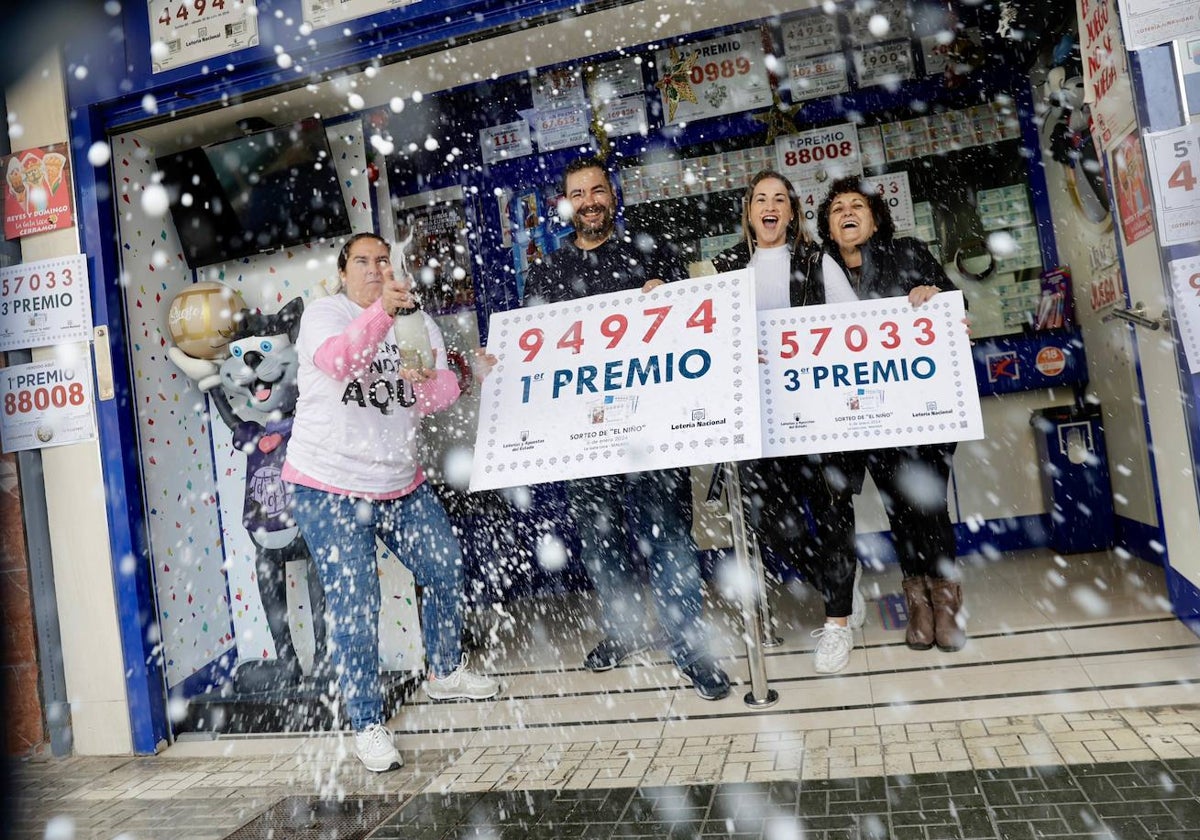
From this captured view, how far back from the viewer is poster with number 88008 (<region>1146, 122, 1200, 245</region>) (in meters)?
2.50

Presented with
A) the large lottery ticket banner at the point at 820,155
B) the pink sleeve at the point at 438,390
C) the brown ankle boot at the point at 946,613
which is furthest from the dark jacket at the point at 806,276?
the large lottery ticket banner at the point at 820,155

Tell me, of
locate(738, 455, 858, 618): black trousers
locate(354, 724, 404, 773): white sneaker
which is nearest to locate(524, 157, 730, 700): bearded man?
locate(738, 455, 858, 618): black trousers

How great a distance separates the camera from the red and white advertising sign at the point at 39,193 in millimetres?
3395

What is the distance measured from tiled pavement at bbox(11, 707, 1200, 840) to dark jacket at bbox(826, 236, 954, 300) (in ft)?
4.61

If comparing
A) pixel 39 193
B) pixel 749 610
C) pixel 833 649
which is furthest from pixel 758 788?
pixel 39 193

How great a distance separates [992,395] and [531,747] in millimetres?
2945

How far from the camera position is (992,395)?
4.26 m

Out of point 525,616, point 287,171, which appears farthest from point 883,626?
point 287,171

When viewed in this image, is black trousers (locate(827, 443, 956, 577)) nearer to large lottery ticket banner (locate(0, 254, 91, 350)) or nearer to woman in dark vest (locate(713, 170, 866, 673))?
woman in dark vest (locate(713, 170, 866, 673))

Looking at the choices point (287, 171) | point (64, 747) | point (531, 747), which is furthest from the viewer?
point (287, 171)

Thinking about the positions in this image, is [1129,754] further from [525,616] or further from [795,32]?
[795,32]

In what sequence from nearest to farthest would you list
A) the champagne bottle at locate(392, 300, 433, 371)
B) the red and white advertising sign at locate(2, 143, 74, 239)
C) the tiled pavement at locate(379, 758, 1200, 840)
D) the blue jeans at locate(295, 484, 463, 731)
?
the tiled pavement at locate(379, 758, 1200, 840) → the champagne bottle at locate(392, 300, 433, 371) → the blue jeans at locate(295, 484, 463, 731) → the red and white advertising sign at locate(2, 143, 74, 239)

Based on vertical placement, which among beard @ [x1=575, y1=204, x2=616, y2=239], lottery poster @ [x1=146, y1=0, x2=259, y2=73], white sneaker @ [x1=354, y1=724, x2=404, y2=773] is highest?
lottery poster @ [x1=146, y1=0, x2=259, y2=73]

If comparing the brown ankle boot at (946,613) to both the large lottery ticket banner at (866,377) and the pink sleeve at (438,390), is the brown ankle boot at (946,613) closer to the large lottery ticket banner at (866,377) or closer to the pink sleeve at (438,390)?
the large lottery ticket banner at (866,377)
